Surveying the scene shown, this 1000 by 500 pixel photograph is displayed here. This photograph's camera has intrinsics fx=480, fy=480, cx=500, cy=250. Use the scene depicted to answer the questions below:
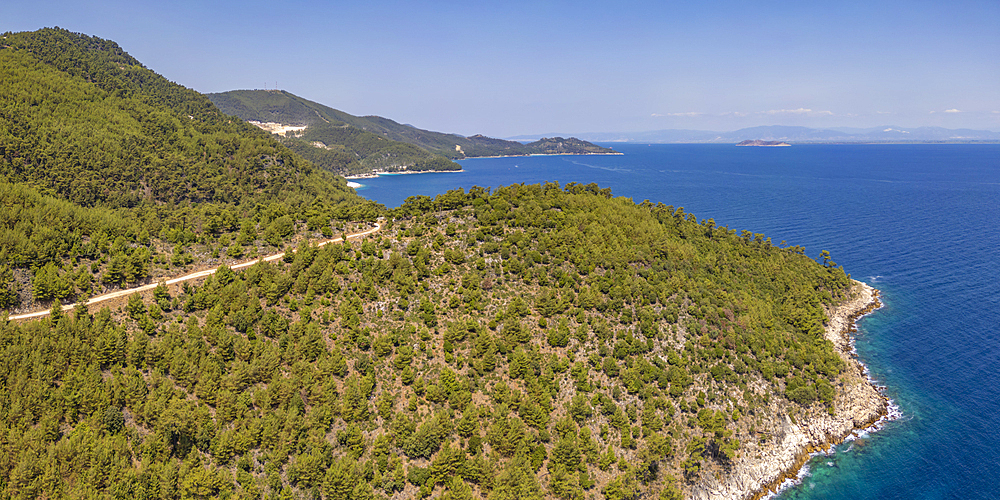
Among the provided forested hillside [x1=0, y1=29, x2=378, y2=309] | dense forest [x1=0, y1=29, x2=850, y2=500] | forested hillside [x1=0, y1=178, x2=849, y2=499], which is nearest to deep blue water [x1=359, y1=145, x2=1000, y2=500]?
dense forest [x1=0, y1=29, x2=850, y2=500]

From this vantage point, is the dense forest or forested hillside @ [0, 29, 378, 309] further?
forested hillside @ [0, 29, 378, 309]

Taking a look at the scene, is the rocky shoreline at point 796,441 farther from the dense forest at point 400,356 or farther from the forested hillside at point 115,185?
the forested hillside at point 115,185

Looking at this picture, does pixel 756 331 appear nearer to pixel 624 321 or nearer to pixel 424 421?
pixel 624 321

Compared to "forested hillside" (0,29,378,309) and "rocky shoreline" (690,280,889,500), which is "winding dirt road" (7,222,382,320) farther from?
"rocky shoreline" (690,280,889,500)

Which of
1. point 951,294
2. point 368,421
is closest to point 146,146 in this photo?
point 368,421

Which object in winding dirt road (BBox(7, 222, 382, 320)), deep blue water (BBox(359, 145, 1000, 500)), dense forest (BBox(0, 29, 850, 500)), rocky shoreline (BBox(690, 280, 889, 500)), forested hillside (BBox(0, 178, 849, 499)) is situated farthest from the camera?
deep blue water (BBox(359, 145, 1000, 500))

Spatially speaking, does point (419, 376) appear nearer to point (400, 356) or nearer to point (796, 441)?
point (400, 356)

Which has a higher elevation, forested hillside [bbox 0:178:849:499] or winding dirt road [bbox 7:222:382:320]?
winding dirt road [bbox 7:222:382:320]
